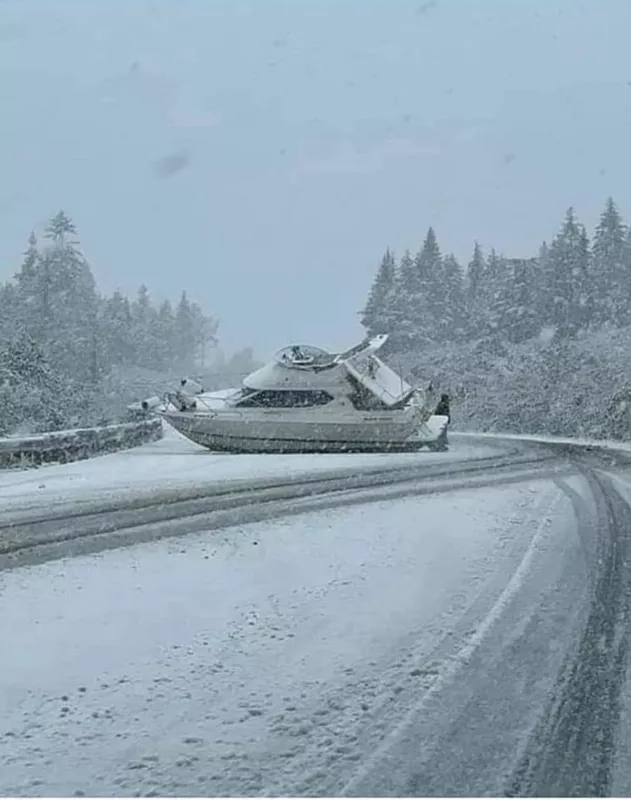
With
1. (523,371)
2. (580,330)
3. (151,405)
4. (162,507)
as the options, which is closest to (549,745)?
(162,507)

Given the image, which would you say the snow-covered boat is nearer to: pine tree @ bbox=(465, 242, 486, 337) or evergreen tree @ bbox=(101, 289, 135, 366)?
pine tree @ bbox=(465, 242, 486, 337)

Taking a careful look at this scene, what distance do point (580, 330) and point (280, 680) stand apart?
151 feet

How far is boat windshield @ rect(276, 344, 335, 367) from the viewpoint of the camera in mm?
21516

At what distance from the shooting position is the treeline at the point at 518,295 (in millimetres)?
50156

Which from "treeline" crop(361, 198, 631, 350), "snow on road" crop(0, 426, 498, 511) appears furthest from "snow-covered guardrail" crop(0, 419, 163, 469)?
"treeline" crop(361, 198, 631, 350)

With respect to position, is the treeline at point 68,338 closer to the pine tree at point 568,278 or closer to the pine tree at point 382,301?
the pine tree at point 382,301

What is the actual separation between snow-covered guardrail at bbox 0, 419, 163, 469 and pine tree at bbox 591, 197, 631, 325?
3672 centimetres

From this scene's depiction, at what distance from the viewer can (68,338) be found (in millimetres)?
56000

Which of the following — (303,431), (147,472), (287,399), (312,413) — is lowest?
(147,472)

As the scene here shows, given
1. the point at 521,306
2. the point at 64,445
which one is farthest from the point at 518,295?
the point at 64,445

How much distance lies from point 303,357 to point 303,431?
2.07 meters

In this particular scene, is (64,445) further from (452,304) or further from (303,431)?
(452,304)

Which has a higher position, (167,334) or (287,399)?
(167,334)

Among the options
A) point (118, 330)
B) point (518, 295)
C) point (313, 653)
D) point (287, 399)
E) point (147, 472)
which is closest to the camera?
point (313, 653)
